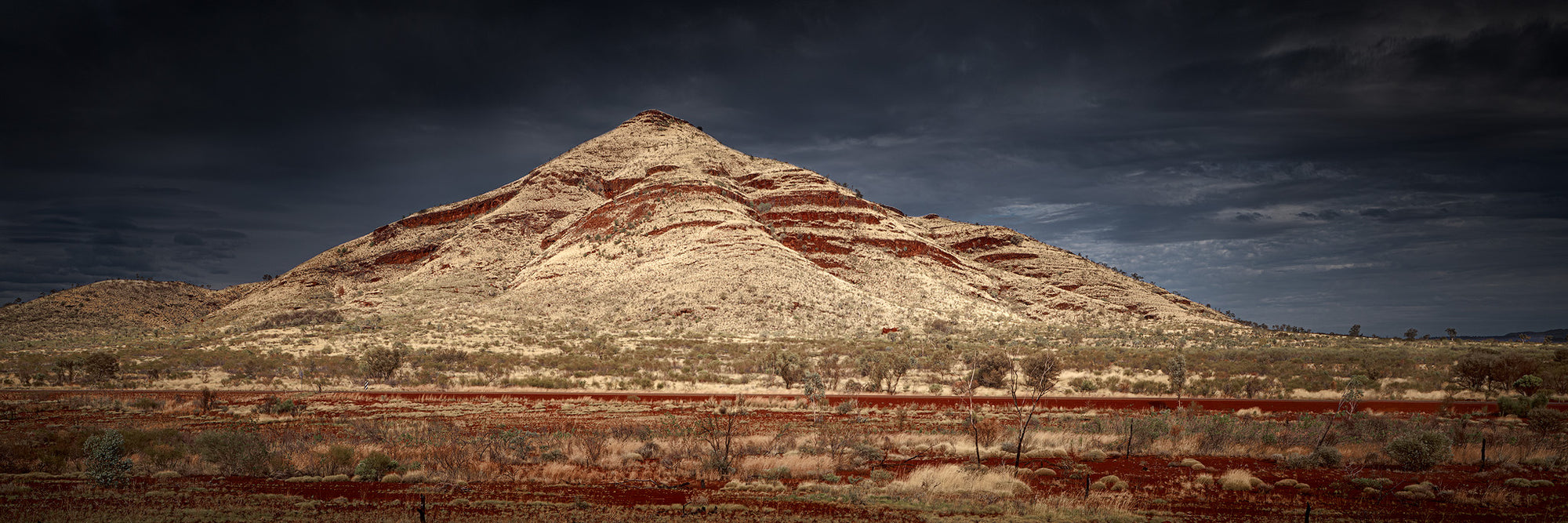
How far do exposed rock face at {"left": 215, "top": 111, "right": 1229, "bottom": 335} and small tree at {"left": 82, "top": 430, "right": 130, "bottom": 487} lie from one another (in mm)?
43679

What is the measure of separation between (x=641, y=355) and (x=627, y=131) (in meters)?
86.0

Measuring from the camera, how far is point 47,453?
15.1 meters

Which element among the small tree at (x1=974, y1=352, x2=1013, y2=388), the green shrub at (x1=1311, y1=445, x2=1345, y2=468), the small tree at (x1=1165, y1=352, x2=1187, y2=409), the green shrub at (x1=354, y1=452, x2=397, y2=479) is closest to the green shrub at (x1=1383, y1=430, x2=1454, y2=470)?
the green shrub at (x1=1311, y1=445, x2=1345, y2=468)

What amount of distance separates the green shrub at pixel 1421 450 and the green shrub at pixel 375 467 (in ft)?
70.3

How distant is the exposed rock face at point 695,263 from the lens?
63.0 meters

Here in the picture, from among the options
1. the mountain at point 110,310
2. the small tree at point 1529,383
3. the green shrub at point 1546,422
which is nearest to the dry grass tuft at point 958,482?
the green shrub at point 1546,422

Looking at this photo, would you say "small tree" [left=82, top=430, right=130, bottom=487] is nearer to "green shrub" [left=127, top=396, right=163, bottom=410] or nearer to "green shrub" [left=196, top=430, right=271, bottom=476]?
"green shrub" [left=196, top=430, right=271, bottom=476]

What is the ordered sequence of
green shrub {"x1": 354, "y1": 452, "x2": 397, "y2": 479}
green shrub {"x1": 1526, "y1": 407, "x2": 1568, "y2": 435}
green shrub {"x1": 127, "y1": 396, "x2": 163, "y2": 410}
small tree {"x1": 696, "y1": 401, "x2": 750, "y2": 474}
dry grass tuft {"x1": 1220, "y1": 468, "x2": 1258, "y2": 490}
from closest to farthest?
dry grass tuft {"x1": 1220, "y1": 468, "x2": 1258, "y2": 490}
green shrub {"x1": 354, "y1": 452, "x2": 397, "y2": 479}
small tree {"x1": 696, "y1": 401, "x2": 750, "y2": 474}
green shrub {"x1": 1526, "y1": 407, "x2": 1568, "y2": 435}
green shrub {"x1": 127, "y1": 396, "x2": 163, "y2": 410}

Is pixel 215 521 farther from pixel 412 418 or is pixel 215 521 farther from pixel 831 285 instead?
pixel 831 285

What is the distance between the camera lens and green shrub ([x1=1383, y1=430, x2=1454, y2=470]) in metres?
14.7

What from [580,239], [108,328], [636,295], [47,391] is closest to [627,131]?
[580,239]

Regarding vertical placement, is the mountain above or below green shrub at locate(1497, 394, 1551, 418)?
above

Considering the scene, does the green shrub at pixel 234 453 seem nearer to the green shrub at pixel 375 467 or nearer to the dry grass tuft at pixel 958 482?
the green shrub at pixel 375 467

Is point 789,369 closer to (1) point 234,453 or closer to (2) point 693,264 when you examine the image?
(1) point 234,453
